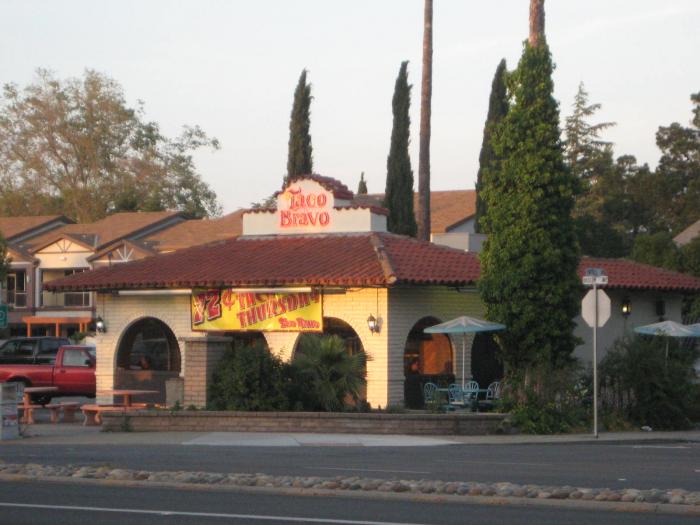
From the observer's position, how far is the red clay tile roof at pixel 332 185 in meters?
34.5

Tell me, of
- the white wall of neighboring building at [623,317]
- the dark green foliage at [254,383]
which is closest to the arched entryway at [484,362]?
the white wall of neighboring building at [623,317]

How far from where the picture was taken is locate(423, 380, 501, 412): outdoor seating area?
30.0m

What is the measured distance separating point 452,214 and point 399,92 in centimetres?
1994

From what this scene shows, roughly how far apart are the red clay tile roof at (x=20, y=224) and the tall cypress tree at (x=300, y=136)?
3526 centimetres

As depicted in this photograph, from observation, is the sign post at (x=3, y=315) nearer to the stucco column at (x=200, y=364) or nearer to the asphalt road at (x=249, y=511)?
the stucco column at (x=200, y=364)

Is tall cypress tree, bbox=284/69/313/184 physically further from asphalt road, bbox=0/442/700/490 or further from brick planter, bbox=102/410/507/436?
asphalt road, bbox=0/442/700/490

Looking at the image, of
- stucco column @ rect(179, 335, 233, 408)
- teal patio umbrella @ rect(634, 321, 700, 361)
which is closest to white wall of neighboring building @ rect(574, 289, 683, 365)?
teal patio umbrella @ rect(634, 321, 700, 361)

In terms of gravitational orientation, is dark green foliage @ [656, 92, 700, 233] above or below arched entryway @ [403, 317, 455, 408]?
above

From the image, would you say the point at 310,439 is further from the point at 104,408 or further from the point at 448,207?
the point at 448,207

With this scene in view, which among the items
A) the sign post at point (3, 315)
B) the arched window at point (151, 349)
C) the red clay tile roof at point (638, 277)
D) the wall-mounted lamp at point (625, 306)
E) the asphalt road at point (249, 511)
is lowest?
the asphalt road at point (249, 511)

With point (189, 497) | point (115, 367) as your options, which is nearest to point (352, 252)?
point (115, 367)

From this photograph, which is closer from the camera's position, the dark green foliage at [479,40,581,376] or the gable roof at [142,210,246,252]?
the dark green foliage at [479,40,581,376]

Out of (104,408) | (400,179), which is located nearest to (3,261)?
(400,179)

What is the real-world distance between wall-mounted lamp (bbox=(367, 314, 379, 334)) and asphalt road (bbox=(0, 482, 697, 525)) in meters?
15.3
